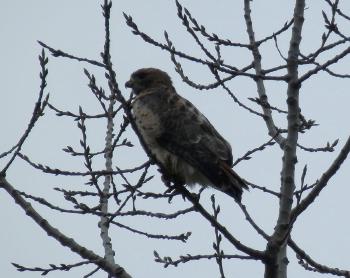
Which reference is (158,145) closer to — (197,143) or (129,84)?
(197,143)

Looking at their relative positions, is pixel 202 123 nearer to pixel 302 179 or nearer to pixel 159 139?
pixel 159 139

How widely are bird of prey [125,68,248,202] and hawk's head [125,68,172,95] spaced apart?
757 mm

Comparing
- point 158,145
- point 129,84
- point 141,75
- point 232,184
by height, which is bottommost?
point 232,184

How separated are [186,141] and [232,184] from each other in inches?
32.4

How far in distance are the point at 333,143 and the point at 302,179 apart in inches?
68.7

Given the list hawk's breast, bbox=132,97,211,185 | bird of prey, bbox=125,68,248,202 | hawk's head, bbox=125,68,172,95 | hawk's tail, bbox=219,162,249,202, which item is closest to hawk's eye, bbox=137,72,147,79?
hawk's head, bbox=125,68,172,95

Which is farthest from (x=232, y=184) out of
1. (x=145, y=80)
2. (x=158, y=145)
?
(x=145, y=80)

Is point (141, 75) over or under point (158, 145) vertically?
over

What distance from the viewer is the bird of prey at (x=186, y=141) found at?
5.46 metres

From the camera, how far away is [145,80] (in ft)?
24.3

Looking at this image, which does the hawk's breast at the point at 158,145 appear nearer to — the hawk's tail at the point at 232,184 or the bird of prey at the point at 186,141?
the bird of prey at the point at 186,141

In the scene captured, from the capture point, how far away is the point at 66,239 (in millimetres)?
3785

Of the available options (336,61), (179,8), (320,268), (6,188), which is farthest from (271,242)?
(179,8)

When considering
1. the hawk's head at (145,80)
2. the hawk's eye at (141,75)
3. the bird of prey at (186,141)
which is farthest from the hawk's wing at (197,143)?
the hawk's eye at (141,75)
